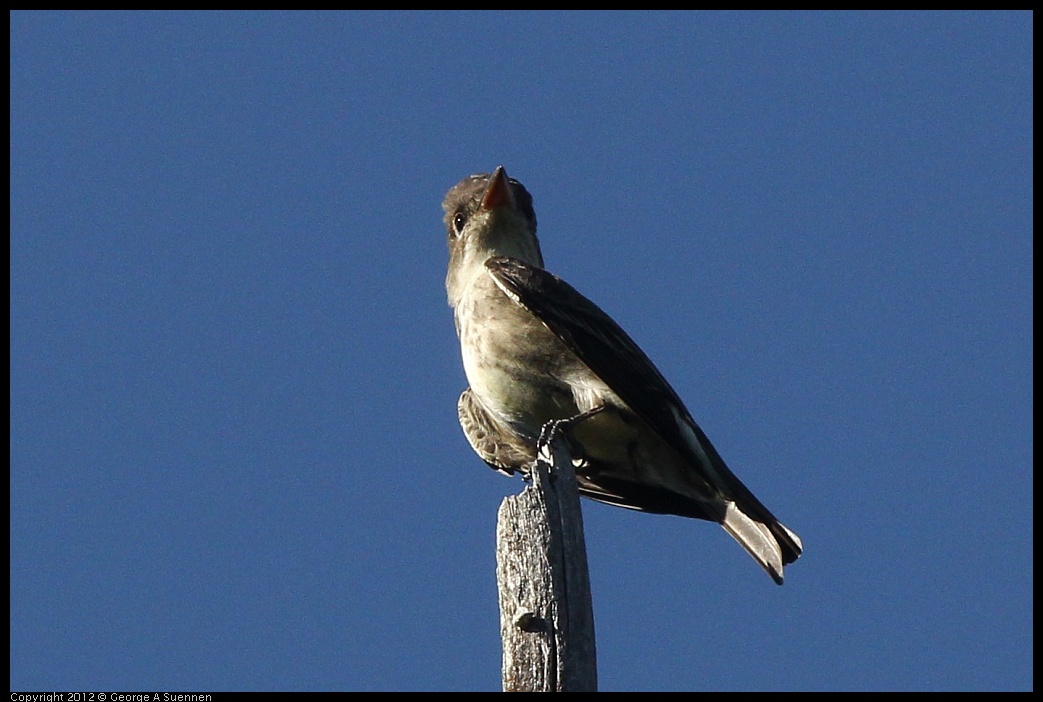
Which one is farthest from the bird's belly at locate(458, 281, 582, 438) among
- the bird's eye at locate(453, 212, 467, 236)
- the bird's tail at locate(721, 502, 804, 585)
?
the bird's eye at locate(453, 212, 467, 236)

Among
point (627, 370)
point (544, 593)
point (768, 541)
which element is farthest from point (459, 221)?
point (544, 593)

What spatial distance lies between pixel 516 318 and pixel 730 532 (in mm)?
1822

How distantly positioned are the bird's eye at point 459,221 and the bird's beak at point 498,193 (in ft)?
0.94

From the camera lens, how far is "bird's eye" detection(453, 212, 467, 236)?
31.9 ft

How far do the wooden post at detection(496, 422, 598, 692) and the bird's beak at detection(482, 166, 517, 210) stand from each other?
3861 millimetres

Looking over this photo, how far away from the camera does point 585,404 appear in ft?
25.8

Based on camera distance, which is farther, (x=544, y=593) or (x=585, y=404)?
(x=585, y=404)

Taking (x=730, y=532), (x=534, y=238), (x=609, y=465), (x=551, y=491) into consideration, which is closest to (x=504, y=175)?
(x=534, y=238)

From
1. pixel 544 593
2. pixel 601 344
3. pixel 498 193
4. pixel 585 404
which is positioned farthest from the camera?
pixel 498 193

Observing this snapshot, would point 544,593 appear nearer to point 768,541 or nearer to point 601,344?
Answer: point 768,541

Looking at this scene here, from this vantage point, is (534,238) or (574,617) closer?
(574,617)

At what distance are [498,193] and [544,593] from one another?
4538mm

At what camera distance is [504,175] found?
948 centimetres

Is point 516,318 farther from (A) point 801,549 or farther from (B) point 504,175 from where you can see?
(A) point 801,549
